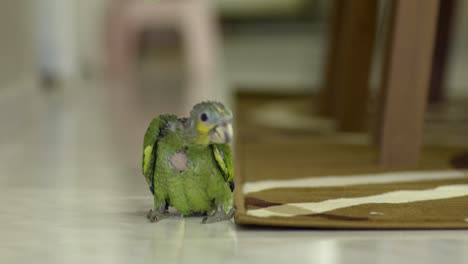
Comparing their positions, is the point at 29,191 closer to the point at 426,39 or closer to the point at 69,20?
the point at 426,39

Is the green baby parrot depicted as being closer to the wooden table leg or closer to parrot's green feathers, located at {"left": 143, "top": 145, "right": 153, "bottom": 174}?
parrot's green feathers, located at {"left": 143, "top": 145, "right": 153, "bottom": 174}

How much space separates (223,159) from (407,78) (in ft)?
1.52

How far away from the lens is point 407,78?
52.1 inches

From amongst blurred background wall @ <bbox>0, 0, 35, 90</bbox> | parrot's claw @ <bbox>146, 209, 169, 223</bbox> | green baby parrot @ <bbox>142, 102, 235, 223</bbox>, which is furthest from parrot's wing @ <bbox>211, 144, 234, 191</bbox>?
blurred background wall @ <bbox>0, 0, 35, 90</bbox>

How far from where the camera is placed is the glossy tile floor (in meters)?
0.88

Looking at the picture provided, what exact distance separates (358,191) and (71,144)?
0.75m

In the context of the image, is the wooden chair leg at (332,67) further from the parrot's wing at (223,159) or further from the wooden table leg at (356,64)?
the parrot's wing at (223,159)

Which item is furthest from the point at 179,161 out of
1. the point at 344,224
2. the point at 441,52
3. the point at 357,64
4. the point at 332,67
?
the point at 441,52

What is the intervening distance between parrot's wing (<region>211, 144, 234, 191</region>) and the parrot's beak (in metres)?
0.04

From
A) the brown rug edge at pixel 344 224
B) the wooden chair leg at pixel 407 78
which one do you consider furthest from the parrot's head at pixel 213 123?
the wooden chair leg at pixel 407 78

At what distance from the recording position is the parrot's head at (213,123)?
0.91m

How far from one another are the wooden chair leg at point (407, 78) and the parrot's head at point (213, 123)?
0.48 metres

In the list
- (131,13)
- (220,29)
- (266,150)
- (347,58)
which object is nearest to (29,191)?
(266,150)

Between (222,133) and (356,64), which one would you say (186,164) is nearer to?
(222,133)
